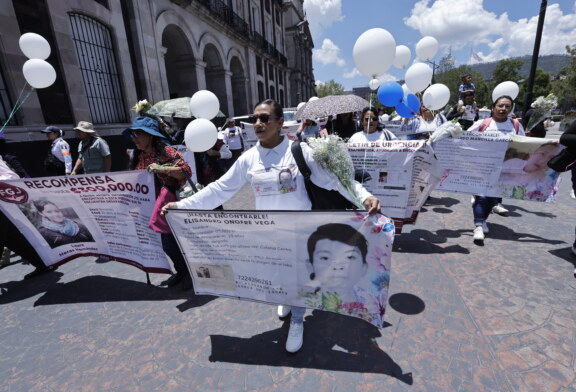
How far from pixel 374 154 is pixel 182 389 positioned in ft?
11.2

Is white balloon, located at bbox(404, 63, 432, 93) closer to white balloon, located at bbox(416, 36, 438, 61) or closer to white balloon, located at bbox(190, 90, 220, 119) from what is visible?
white balloon, located at bbox(416, 36, 438, 61)

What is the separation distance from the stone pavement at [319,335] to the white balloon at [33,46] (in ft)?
14.8

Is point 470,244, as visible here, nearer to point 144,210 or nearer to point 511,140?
point 511,140

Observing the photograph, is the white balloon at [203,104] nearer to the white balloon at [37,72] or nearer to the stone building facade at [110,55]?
the white balloon at [37,72]

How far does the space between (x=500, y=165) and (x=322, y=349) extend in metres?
4.04

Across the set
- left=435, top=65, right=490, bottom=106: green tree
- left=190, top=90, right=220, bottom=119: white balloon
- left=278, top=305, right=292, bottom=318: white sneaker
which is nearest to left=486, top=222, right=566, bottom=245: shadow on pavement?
left=278, top=305, right=292, bottom=318: white sneaker

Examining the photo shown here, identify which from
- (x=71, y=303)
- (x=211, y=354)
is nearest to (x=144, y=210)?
(x=71, y=303)

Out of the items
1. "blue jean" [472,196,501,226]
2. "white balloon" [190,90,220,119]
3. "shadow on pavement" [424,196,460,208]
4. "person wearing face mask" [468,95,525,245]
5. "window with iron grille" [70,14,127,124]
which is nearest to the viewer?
"person wearing face mask" [468,95,525,245]

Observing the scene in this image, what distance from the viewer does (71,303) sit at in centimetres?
342

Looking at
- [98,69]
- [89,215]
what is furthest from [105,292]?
[98,69]

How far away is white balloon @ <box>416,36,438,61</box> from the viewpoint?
6.45 metres

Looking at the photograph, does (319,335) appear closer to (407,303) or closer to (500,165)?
(407,303)

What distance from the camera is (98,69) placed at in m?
9.54

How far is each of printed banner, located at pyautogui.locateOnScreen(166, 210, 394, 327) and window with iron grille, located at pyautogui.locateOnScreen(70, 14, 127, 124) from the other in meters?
9.52
